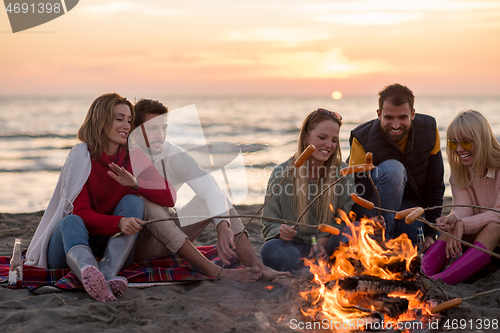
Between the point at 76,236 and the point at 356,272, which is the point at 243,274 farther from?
the point at 76,236

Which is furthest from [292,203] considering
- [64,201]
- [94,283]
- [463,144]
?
[64,201]

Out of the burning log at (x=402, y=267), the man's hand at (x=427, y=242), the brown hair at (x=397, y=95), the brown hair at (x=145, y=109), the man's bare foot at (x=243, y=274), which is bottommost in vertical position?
the man's hand at (x=427, y=242)

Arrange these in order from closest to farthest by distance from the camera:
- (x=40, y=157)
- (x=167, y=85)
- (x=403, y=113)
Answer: (x=403, y=113)
(x=40, y=157)
(x=167, y=85)

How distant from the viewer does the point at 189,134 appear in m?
5.39

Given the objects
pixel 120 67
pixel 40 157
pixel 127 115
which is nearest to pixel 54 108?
pixel 120 67

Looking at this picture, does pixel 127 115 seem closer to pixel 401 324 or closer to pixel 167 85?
pixel 401 324

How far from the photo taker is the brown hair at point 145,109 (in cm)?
355

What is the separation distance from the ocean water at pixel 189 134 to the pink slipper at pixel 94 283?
1.62m

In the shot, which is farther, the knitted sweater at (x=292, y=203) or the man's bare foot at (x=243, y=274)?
the knitted sweater at (x=292, y=203)

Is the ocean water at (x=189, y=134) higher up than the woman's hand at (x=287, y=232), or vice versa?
the ocean water at (x=189, y=134)

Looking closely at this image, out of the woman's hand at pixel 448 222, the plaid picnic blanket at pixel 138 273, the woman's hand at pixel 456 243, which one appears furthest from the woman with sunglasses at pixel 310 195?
the woman's hand at pixel 456 243

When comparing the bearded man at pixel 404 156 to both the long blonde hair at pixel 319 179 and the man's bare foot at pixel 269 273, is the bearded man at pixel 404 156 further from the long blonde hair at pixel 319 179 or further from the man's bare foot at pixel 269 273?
the man's bare foot at pixel 269 273

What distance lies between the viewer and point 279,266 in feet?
11.4

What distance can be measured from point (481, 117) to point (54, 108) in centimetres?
2367
